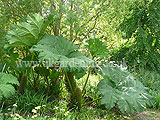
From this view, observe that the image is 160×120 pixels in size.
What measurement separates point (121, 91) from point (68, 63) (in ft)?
3.07

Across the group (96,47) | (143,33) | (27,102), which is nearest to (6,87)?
(27,102)

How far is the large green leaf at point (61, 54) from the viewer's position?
1966 millimetres

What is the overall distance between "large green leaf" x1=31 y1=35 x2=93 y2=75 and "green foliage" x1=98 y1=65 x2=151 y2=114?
50cm

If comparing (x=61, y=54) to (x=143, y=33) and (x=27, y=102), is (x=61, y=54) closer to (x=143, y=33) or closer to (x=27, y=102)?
(x=27, y=102)

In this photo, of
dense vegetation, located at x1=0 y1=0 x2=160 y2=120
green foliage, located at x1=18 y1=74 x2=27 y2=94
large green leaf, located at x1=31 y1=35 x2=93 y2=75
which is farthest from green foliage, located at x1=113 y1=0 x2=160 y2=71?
green foliage, located at x1=18 y1=74 x2=27 y2=94

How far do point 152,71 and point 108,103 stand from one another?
2.51 metres

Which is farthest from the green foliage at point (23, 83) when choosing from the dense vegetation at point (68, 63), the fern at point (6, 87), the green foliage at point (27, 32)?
the green foliage at point (27, 32)

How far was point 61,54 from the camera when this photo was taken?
222 centimetres

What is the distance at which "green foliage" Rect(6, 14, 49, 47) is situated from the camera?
2225mm

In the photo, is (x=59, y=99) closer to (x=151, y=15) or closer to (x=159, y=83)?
(x=159, y=83)

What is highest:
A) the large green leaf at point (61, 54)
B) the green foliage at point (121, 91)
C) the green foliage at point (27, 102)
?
the large green leaf at point (61, 54)

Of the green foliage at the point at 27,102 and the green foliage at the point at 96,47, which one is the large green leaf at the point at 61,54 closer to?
the green foliage at the point at 96,47

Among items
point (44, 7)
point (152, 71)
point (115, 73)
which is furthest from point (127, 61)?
point (44, 7)

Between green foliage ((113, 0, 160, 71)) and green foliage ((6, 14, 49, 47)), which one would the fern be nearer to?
green foliage ((6, 14, 49, 47))
